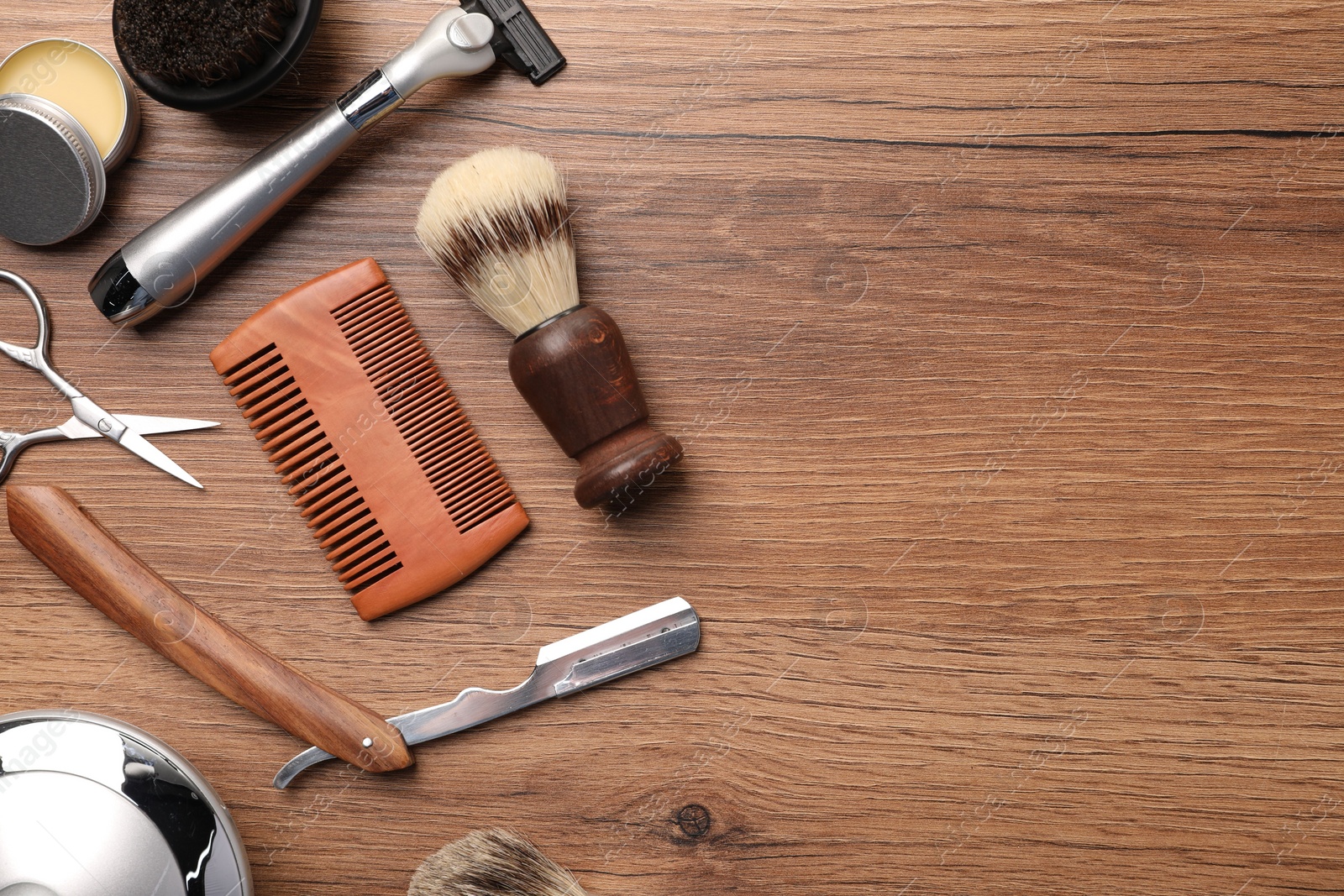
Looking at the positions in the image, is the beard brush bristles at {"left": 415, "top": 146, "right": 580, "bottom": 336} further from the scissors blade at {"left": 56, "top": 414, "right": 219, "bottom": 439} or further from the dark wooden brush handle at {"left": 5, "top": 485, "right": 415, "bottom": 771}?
the dark wooden brush handle at {"left": 5, "top": 485, "right": 415, "bottom": 771}

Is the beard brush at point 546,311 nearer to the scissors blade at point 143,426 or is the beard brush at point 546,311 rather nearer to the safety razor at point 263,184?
the safety razor at point 263,184

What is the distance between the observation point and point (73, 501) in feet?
2.78

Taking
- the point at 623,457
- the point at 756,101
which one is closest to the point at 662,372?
the point at 623,457

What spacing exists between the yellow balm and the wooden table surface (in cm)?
3

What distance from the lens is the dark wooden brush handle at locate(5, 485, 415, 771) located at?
81 cm

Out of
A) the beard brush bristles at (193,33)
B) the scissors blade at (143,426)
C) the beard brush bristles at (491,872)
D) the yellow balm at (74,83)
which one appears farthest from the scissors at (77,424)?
the beard brush bristles at (491,872)

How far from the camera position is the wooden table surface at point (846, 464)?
816 mm

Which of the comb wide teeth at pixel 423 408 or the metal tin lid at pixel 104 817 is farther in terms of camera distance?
the comb wide teeth at pixel 423 408

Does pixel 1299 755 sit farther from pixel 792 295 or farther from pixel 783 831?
pixel 792 295

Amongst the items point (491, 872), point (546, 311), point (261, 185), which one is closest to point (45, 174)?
point (261, 185)

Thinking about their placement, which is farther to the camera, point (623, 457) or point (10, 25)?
point (10, 25)

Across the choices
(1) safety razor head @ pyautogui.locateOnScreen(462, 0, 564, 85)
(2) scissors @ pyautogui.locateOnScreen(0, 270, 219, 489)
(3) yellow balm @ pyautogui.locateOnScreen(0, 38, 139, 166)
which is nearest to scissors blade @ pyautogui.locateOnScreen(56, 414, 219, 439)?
(2) scissors @ pyautogui.locateOnScreen(0, 270, 219, 489)

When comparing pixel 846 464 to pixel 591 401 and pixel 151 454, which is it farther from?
pixel 151 454

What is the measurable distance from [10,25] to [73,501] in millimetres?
510
